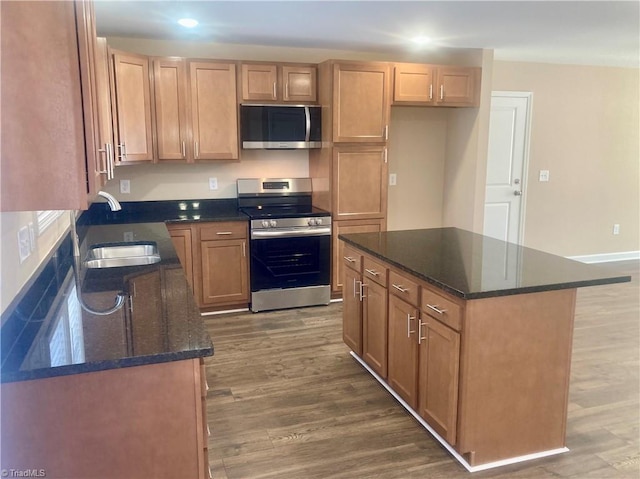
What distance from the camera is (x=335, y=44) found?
4641 millimetres

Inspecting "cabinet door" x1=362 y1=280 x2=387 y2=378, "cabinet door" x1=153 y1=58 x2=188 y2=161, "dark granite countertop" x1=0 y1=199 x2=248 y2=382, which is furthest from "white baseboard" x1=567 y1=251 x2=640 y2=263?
"dark granite countertop" x1=0 y1=199 x2=248 y2=382

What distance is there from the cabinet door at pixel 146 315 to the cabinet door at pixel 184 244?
182 centimetres

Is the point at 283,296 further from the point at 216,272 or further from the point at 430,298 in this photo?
the point at 430,298

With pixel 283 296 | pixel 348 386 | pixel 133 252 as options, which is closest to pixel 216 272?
pixel 283 296

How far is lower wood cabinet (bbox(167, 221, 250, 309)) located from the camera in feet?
14.0

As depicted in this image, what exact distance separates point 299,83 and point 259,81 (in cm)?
36

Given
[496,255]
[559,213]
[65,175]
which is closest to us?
[65,175]

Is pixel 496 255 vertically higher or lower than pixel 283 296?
higher

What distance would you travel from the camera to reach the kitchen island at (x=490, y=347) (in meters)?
2.22

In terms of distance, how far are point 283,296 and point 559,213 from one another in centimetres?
370

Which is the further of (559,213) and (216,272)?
(559,213)

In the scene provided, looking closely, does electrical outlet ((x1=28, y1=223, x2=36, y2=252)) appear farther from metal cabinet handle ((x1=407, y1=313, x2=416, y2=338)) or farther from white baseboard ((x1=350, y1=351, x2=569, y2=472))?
white baseboard ((x1=350, y1=351, x2=569, y2=472))

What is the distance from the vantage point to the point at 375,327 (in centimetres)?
309

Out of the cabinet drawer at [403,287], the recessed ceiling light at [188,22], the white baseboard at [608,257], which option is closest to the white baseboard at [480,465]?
the cabinet drawer at [403,287]
